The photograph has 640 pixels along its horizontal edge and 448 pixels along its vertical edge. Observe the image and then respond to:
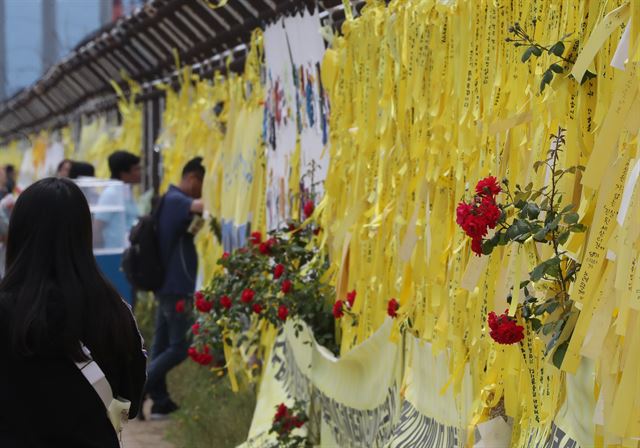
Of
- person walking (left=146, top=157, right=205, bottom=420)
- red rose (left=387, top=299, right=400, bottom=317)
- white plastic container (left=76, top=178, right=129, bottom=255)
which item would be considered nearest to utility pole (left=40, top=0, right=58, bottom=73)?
white plastic container (left=76, top=178, right=129, bottom=255)

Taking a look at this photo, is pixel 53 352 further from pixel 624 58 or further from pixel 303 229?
pixel 303 229

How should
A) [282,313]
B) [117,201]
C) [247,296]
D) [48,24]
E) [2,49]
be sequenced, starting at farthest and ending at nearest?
[2,49]
[48,24]
[117,201]
[247,296]
[282,313]

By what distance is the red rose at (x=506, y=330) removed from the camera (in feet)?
11.2

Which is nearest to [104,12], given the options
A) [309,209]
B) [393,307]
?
[309,209]

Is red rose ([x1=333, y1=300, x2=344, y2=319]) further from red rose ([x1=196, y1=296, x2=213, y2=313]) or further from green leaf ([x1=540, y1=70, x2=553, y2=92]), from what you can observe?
green leaf ([x1=540, y1=70, x2=553, y2=92])

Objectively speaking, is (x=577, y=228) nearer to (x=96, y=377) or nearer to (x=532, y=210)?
(x=532, y=210)

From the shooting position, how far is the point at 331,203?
5.88m

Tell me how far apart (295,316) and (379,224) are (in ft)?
3.53

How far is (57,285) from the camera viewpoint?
3.36m

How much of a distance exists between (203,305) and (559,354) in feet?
10.7

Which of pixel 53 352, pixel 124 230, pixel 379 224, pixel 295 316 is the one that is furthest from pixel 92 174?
pixel 53 352

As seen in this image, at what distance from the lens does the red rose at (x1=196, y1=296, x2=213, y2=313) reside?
636cm

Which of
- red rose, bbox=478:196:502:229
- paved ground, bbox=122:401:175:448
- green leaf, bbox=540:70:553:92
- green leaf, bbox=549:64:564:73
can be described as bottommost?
paved ground, bbox=122:401:175:448

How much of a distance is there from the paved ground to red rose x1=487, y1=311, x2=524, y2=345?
4.29 meters
